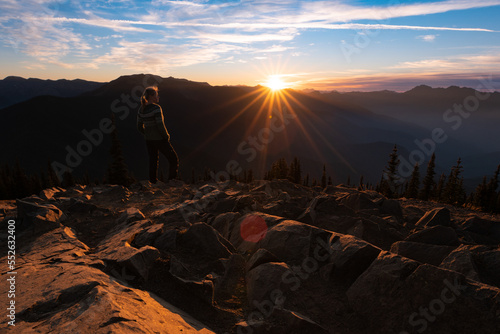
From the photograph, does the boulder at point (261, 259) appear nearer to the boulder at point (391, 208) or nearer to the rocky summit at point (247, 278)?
the rocky summit at point (247, 278)

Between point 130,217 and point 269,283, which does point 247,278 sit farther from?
point 130,217

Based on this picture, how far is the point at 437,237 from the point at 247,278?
5416mm

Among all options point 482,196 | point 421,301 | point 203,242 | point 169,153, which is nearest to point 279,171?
point 482,196

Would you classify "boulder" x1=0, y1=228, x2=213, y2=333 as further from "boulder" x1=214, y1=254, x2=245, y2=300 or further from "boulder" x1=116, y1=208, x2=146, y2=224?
"boulder" x1=116, y1=208, x2=146, y2=224

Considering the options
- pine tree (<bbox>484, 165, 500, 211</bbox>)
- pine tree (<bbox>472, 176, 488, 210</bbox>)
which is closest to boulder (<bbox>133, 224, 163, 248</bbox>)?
pine tree (<bbox>484, 165, 500, 211</bbox>)

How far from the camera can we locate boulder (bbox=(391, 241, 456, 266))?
20.5 feet

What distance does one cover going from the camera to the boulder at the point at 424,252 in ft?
20.5

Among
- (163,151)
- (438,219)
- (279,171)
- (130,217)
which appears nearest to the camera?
(130,217)

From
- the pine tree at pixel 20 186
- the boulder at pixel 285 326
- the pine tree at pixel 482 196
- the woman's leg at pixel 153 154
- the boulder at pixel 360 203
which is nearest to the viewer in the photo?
the boulder at pixel 285 326

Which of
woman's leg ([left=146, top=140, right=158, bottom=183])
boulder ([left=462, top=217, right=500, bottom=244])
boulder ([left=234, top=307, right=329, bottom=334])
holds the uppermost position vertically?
woman's leg ([left=146, top=140, right=158, bottom=183])

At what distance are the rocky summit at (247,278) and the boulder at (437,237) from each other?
0.03 m

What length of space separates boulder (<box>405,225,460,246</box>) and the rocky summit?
0.09ft

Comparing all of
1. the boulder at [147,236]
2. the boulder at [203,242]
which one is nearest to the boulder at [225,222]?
the boulder at [203,242]

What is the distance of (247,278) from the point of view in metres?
6.23
